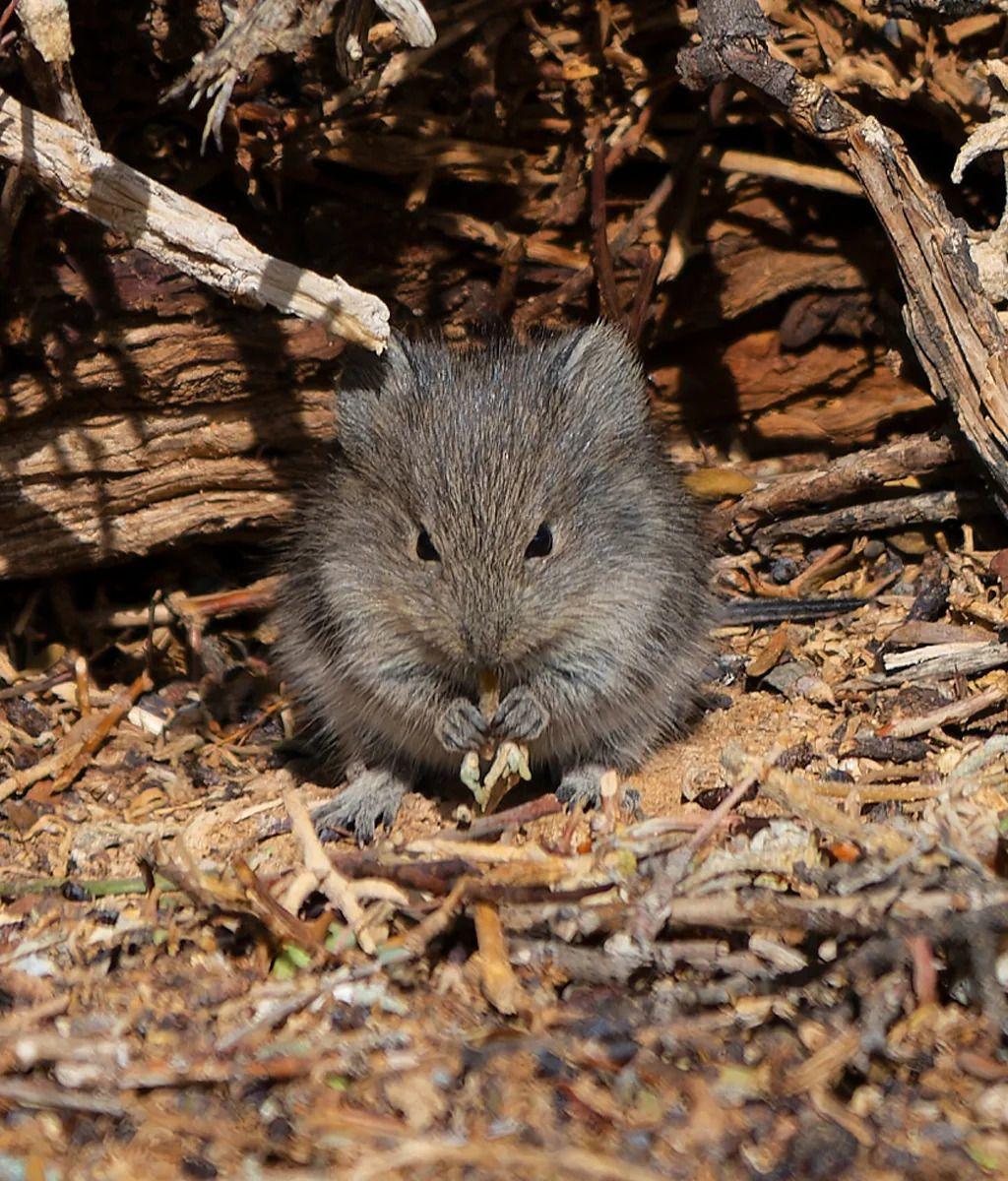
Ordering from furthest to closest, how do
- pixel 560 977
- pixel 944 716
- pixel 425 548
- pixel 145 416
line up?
pixel 145 416 < pixel 944 716 < pixel 425 548 < pixel 560 977

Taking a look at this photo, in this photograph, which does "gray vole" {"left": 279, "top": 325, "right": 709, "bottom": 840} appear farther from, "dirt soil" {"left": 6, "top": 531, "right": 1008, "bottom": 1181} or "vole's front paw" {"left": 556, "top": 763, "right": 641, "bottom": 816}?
"dirt soil" {"left": 6, "top": 531, "right": 1008, "bottom": 1181}

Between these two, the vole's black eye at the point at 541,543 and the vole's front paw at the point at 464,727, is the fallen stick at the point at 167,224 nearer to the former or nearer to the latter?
the vole's black eye at the point at 541,543

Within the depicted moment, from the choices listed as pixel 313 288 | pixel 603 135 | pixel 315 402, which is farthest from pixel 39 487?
pixel 603 135

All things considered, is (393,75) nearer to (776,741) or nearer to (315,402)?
(315,402)

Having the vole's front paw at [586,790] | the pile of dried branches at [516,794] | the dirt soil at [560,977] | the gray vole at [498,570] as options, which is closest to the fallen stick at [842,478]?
the pile of dried branches at [516,794]

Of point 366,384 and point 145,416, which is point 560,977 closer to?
point 366,384

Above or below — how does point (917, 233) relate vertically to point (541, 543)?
above

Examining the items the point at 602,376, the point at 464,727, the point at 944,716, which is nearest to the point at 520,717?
the point at 464,727
